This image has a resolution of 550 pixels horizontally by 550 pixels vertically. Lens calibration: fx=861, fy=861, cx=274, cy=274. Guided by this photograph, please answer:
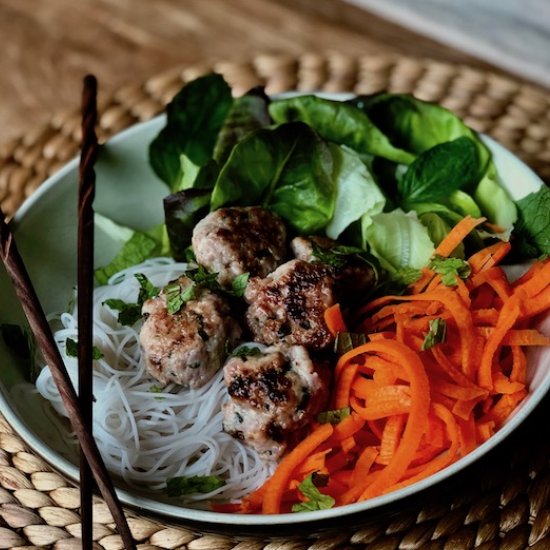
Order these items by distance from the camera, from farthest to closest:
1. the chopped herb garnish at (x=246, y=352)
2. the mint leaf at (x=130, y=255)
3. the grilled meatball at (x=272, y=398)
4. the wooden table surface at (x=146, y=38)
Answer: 1. the wooden table surface at (x=146, y=38)
2. the mint leaf at (x=130, y=255)
3. the chopped herb garnish at (x=246, y=352)
4. the grilled meatball at (x=272, y=398)

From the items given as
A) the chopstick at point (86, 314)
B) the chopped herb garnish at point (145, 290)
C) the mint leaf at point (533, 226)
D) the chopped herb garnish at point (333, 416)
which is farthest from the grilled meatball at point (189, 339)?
the mint leaf at point (533, 226)

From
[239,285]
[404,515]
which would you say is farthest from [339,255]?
[404,515]

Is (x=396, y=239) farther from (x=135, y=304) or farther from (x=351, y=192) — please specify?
(x=135, y=304)

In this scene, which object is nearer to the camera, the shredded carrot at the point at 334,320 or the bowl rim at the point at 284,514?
the bowl rim at the point at 284,514

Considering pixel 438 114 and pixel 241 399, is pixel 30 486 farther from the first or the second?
pixel 438 114

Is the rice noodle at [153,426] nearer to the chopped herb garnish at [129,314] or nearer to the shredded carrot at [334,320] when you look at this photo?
the chopped herb garnish at [129,314]

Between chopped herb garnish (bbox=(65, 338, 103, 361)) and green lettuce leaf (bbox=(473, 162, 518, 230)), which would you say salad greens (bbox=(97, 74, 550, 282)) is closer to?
green lettuce leaf (bbox=(473, 162, 518, 230))

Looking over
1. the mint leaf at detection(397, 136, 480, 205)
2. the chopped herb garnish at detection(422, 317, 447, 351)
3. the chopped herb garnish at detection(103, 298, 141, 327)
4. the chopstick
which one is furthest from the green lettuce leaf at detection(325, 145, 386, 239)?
the chopstick
